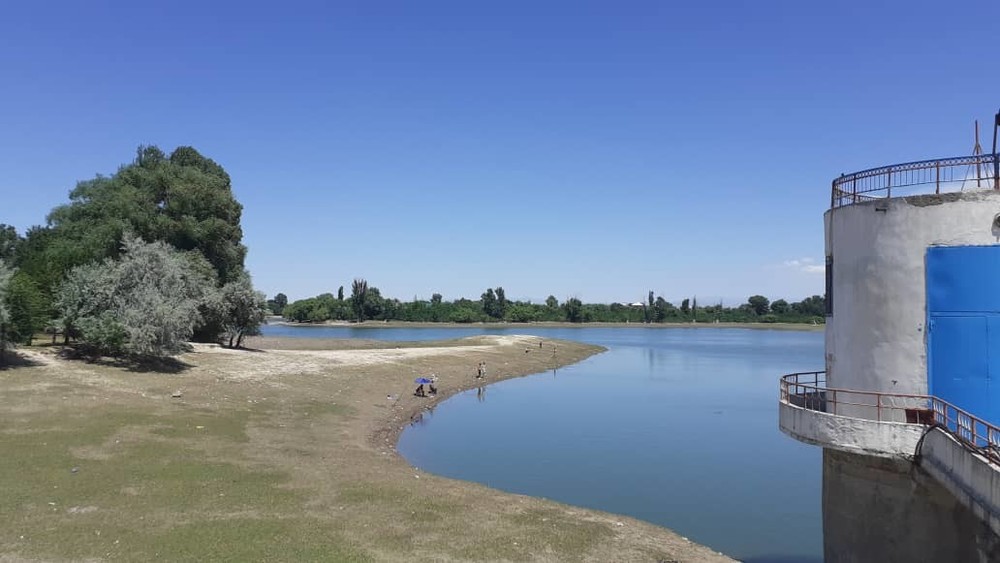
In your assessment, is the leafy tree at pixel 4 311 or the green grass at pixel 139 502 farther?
the leafy tree at pixel 4 311

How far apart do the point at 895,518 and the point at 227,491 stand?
20163 millimetres

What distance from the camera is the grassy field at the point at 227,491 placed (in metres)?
17.3

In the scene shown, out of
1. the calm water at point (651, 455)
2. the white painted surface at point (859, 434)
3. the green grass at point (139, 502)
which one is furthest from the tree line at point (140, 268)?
the white painted surface at point (859, 434)

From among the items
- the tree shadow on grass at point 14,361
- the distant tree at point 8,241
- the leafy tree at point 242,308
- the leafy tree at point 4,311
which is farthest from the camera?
the distant tree at point 8,241

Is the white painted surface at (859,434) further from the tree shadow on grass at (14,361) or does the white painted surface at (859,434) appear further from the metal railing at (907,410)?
the tree shadow on grass at (14,361)

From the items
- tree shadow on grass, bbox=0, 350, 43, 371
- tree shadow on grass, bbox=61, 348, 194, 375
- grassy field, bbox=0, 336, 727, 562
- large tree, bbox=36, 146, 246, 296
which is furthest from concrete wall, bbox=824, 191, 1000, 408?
large tree, bbox=36, 146, 246, 296

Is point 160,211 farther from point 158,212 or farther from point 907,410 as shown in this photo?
point 907,410

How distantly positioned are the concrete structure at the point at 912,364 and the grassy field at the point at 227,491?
565cm

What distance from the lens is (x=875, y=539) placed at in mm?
17422

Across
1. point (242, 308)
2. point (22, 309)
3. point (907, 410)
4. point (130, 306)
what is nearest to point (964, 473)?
point (907, 410)

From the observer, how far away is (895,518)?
668 inches

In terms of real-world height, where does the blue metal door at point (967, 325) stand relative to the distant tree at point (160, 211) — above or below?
below

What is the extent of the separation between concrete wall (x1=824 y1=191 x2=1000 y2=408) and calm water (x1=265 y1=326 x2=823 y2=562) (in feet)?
32.3

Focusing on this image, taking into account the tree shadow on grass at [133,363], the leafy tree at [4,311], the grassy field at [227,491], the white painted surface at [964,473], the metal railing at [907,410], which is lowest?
the grassy field at [227,491]
